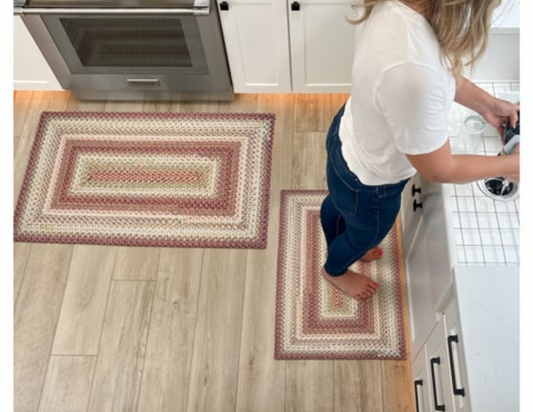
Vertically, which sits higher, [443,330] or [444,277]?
[444,277]

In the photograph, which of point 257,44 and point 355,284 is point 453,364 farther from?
point 257,44

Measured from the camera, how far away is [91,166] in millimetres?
2090

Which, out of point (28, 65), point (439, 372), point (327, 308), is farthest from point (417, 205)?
point (28, 65)

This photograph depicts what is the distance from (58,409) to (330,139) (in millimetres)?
1198

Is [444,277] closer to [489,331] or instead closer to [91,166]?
[489,331]

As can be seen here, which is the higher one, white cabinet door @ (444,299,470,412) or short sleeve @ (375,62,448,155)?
short sleeve @ (375,62,448,155)

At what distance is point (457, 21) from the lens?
2.50ft

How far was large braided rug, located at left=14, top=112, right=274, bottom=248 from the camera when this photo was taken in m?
1.95

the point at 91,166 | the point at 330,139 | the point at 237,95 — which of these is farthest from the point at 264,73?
the point at 330,139

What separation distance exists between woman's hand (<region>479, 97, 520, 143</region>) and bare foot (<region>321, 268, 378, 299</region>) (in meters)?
0.72

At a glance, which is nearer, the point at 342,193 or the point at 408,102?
the point at 408,102

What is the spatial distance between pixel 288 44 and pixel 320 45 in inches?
4.4

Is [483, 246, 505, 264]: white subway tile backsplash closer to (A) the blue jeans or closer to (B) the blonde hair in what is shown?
(A) the blue jeans

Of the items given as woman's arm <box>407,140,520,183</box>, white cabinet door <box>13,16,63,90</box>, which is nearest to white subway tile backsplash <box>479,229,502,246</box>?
woman's arm <box>407,140,520,183</box>
